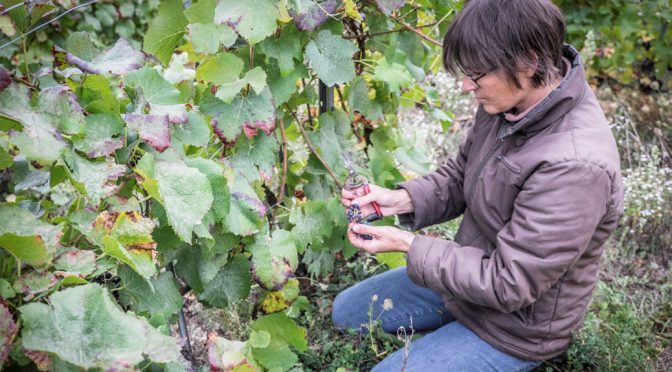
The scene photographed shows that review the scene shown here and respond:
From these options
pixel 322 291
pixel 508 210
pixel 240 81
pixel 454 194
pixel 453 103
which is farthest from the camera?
pixel 453 103

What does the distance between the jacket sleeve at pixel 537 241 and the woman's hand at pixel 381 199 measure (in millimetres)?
345

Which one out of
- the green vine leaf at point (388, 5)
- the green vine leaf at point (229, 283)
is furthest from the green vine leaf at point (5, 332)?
the green vine leaf at point (388, 5)

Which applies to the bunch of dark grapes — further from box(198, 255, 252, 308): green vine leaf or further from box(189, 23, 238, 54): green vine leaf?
box(189, 23, 238, 54): green vine leaf

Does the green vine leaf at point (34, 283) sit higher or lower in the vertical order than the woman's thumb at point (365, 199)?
higher

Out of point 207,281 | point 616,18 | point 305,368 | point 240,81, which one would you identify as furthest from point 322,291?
point 616,18

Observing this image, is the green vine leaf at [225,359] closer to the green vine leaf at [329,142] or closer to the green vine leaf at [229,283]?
the green vine leaf at [229,283]

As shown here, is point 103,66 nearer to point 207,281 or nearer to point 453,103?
point 207,281

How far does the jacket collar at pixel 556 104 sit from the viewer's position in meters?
1.48

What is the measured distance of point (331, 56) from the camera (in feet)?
5.09

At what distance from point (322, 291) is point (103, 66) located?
4.99 ft

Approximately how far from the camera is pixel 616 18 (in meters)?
4.24

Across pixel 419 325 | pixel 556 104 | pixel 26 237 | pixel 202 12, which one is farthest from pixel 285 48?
pixel 419 325

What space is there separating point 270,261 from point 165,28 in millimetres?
646

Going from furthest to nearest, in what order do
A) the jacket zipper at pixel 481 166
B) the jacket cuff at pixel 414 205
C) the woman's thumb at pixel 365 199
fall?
the jacket cuff at pixel 414 205 → the woman's thumb at pixel 365 199 → the jacket zipper at pixel 481 166
